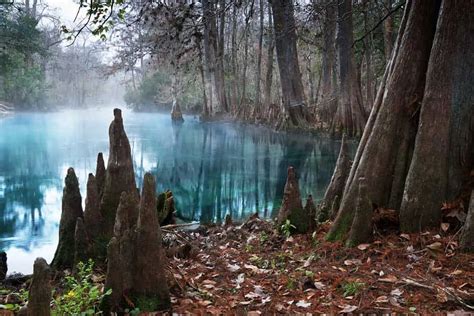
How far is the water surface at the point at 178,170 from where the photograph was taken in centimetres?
1091

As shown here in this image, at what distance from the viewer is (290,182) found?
6543mm

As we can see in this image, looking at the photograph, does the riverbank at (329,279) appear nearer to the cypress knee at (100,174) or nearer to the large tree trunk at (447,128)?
the large tree trunk at (447,128)

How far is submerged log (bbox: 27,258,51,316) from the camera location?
2771 mm

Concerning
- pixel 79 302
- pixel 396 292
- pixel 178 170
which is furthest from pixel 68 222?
pixel 178 170

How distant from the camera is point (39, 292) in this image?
279cm

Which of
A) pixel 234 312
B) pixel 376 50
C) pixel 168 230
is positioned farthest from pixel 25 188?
pixel 376 50

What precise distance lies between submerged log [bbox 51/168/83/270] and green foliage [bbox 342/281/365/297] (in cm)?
355

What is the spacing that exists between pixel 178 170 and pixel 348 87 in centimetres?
704

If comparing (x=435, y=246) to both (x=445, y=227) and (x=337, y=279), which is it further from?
(x=337, y=279)

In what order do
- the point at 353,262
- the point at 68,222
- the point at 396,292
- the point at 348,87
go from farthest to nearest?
the point at 348,87
the point at 68,222
the point at 353,262
the point at 396,292

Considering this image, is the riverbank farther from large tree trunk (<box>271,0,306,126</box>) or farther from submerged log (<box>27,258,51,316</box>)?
large tree trunk (<box>271,0,306,126</box>)

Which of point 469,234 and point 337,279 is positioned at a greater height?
point 469,234

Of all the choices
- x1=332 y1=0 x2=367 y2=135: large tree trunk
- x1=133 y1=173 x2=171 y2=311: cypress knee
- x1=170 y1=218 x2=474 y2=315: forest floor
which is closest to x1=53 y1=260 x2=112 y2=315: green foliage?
x1=133 y1=173 x2=171 y2=311: cypress knee

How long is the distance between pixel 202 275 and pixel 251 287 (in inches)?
28.7
